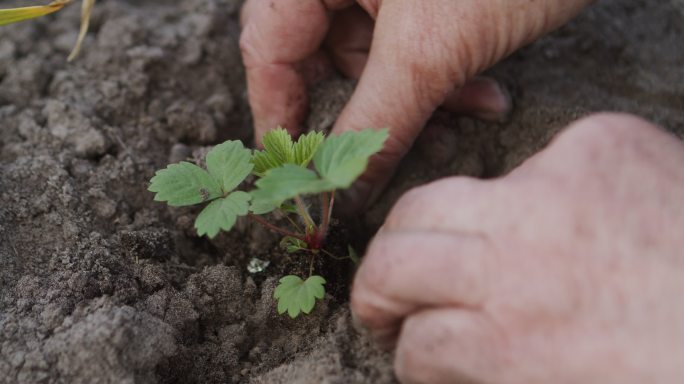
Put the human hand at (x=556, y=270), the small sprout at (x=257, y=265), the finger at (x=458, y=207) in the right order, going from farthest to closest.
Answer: the small sprout at (x=257, y=265) < the finger at (x=458, y=207) < the human hand at (x=556, y=270)

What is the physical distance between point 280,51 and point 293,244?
30.3 inches

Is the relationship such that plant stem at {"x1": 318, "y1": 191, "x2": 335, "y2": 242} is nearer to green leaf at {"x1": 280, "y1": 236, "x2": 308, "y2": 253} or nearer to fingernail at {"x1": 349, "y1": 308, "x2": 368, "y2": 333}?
green leaf at {"x1": 280, "y1": 236, "x2": 308, "y2": 253}

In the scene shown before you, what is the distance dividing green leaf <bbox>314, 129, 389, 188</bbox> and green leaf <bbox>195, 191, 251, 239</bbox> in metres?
0.24

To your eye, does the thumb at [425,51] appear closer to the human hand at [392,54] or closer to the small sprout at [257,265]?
the human hand at [392,54]

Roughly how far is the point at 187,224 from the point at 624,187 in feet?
4.89

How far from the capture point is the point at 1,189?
222 cm

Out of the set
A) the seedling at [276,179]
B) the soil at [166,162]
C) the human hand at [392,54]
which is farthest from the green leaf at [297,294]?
the human hand at [392,54]

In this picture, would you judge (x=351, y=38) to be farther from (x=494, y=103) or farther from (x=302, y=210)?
(x=302, y=210)

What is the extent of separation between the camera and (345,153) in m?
1.71

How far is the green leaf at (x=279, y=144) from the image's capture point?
1941mm

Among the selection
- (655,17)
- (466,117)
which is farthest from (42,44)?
(655,17)

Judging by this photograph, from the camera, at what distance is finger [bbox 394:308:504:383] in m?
1.38

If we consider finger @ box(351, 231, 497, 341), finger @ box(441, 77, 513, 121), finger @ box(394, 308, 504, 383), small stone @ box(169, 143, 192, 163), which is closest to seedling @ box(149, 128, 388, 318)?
finger @ box(351, 231, 497, 341)

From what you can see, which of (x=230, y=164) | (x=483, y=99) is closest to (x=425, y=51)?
(x=483, y=99)
